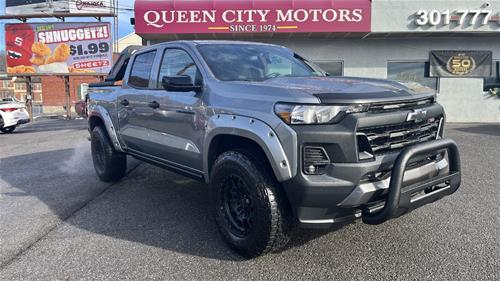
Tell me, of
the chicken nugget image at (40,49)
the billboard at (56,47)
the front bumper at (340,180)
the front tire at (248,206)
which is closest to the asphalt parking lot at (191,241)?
the front tire at (248,206)

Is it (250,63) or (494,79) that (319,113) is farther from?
(494,79)

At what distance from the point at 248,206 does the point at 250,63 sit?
1562mm

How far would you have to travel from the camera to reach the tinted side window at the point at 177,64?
4.00m

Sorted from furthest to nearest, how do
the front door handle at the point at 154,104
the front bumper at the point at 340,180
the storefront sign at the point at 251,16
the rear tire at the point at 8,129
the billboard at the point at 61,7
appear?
the billboard at the point at 61,7, the rear tire at the point at 8,129, the storefront sign at the point at 251,16, the front door handle at the point at 154,104, the front bumper at the point at 340,180

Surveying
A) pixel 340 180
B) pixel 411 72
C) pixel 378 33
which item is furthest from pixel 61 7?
pixel 340 180

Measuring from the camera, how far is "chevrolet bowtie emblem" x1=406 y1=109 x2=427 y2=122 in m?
3.09

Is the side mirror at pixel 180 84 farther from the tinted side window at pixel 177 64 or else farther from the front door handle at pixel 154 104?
the front door handle at pixel 154 104

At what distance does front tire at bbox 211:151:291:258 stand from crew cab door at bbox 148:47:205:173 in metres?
0.50

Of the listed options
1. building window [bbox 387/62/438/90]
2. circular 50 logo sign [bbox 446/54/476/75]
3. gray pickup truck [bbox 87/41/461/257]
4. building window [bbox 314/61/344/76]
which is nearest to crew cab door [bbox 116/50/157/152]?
gray pickup truck [bbox 87/41/461/257]

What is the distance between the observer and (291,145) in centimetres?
279

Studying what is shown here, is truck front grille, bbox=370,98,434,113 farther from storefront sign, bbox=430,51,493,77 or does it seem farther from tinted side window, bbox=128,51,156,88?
storefront sign, bbox=430,51,493,77

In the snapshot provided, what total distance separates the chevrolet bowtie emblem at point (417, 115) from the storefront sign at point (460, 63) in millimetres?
12407

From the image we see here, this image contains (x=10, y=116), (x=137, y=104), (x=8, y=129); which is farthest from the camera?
(x=8, y=129)

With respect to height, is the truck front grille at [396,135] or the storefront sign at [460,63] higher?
the storefront sign at [460,63]
